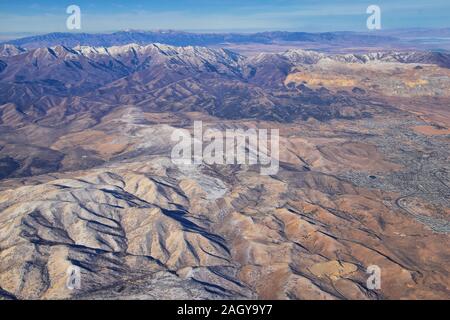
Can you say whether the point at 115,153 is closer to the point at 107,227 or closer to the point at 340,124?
the point at 107,227

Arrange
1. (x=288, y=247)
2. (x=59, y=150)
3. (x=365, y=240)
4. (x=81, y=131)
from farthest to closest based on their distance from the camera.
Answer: (x=81, y=131), (x=59, y=150), (x=365, y=240), (x=288, y=247)

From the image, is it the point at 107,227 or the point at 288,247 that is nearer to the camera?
the point at 288,247

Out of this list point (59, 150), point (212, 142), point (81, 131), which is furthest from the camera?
point (81, 131)

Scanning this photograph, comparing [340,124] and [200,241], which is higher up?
[340,124]

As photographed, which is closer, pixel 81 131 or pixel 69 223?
pixel 69 223

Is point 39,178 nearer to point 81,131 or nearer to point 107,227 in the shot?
point 107,227
